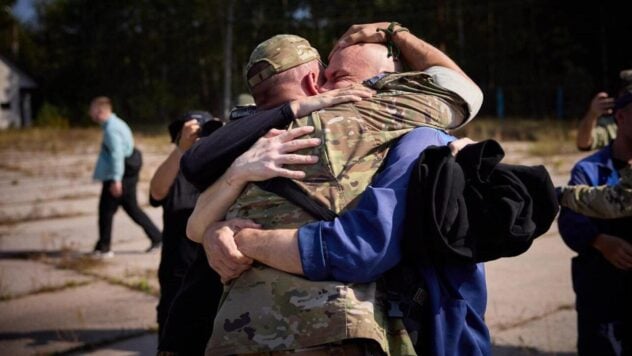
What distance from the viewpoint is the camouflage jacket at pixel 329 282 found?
1.71 metres

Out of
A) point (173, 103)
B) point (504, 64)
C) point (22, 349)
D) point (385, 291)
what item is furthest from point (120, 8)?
point (385, 291)

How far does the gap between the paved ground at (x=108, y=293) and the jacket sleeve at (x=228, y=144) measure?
3185 mm

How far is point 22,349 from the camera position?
4898 mm

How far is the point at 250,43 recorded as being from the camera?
42875 mm

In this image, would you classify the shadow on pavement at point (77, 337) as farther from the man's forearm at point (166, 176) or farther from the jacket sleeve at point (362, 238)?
the jacket sleeve at point (362, 238)

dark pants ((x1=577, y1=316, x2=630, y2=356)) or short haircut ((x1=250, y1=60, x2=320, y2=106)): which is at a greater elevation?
short haircut ((x1=250, y1=60, x2=320, y2=106))

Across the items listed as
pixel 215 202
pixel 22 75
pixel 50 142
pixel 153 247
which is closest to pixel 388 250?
pixel 215 202

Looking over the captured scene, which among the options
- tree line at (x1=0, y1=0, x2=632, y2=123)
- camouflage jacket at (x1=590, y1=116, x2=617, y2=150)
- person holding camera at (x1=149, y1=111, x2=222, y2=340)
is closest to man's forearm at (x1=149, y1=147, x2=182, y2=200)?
person holding camera at (x1=149, y1=111, x2=222, y2=340)

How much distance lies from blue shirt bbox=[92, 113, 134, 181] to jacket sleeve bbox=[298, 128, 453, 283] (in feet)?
21.7

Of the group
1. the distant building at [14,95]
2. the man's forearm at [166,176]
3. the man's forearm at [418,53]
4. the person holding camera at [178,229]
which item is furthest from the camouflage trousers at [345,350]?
→ the distant building at [14,95]

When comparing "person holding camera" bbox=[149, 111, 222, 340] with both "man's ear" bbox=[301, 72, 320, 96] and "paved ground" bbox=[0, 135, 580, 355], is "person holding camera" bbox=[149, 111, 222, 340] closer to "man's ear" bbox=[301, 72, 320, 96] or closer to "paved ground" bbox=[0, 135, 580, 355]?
"paved ground" bbox=[0, 135, 580, 355]

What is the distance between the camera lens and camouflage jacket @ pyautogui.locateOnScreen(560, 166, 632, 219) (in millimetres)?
2857

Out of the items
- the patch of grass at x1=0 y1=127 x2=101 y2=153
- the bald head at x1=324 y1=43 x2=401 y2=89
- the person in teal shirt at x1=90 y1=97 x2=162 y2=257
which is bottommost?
the patch of grass at x1=0 y1=127 x2=101 y2=153

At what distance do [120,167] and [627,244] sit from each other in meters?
6.19
